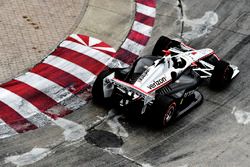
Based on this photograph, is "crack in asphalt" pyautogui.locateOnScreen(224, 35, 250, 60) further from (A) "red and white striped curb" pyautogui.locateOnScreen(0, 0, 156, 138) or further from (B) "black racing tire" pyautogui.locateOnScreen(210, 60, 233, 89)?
(A) "red and white striped curb" pyautogui.locateOnScreen(0, 0, 156, 138)

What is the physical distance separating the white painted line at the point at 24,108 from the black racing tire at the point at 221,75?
4271mm

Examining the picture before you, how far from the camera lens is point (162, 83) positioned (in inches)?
428

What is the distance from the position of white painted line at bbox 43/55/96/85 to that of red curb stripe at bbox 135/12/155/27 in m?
3.38

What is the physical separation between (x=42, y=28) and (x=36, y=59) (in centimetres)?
166

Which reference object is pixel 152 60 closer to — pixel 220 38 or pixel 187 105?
pixel 187 105

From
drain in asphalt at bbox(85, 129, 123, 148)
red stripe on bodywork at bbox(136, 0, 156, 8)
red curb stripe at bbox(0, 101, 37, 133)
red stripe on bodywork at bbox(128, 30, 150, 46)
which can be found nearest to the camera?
drain in asphalt at bbox(85, 129, 123, 148)

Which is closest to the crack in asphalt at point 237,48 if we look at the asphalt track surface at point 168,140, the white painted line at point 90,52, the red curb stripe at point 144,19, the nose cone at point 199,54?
the asphalt track surface at point 168,140

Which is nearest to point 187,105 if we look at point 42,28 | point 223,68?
point 223,68

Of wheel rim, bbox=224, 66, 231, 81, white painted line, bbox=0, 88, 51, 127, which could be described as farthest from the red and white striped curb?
wheel rim, bbox=224, 66, 231, 81

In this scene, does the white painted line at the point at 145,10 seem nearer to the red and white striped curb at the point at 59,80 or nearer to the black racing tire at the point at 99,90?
the red and white striped curb at the point at 59,80

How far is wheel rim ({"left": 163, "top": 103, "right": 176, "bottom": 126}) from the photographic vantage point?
33.9ft

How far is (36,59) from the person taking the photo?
12.8 meters

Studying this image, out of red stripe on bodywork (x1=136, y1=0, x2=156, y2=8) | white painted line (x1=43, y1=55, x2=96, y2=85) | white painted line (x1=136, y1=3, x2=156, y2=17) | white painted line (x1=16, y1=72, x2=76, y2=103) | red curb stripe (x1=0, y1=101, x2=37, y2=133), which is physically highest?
red stripe on bodywork (x1=136, y1=0, x2=156, y2=8)

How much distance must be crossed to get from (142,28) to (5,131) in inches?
240
